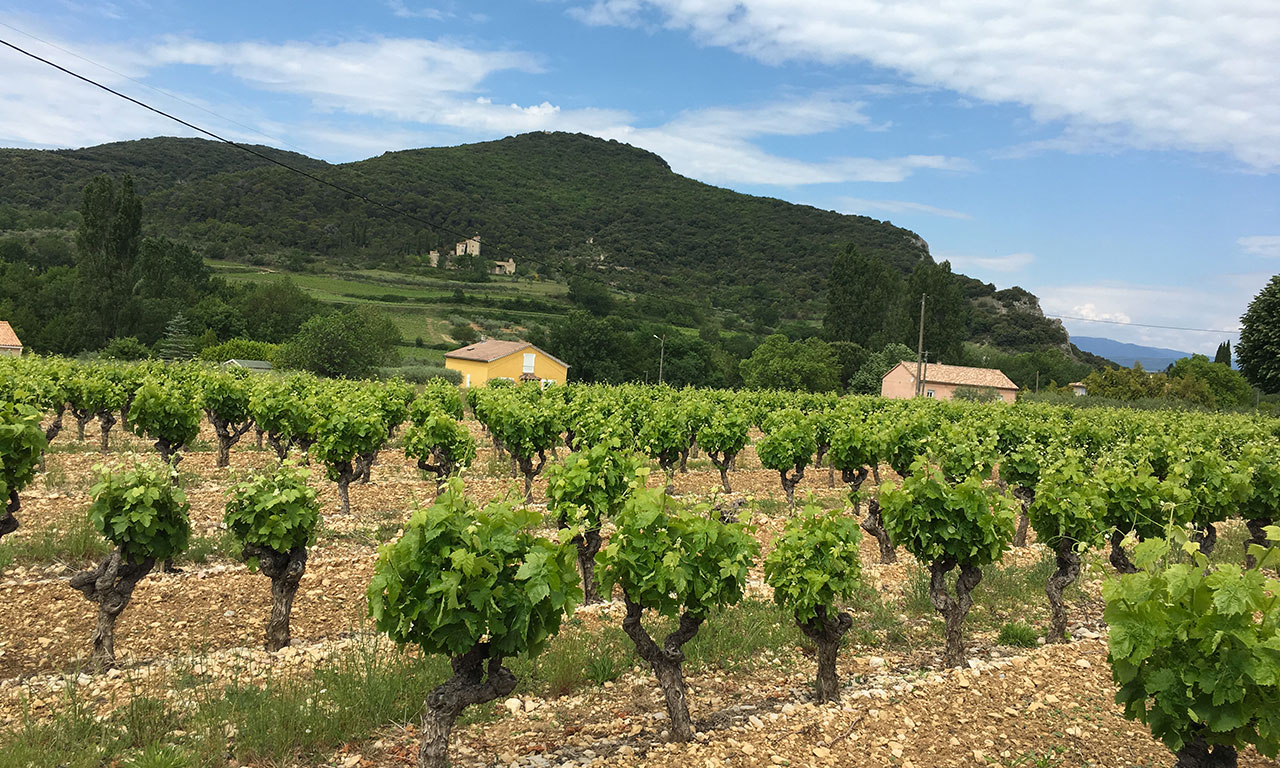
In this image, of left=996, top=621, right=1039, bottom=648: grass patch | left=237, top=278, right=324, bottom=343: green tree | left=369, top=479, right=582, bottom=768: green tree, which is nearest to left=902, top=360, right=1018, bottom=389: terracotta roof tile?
left=996, top=621, right=1039, bottom=648: grass patch

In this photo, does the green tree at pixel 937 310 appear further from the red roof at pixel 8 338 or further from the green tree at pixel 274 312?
the red roof at pixel 8 338

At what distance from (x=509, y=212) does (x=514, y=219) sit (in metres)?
3.42

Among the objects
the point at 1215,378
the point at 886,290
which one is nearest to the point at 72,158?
the point at 886,290

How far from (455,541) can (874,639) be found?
18.3 feet

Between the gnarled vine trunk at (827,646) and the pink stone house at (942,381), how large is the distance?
5670cm

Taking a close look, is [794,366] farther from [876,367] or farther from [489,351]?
[489,351]

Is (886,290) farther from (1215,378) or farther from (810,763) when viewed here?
(810,763)

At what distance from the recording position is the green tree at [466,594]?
4.85 meters

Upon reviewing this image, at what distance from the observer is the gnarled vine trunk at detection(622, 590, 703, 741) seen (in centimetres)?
576

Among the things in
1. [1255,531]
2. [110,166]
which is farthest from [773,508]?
[110,166]

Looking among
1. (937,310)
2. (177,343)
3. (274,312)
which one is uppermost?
(937,310)

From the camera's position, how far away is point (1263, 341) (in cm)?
4297

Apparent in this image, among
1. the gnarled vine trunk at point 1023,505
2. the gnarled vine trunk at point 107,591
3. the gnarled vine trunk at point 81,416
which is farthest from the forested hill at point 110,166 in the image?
the gnarled vine trunk at point 1023,505

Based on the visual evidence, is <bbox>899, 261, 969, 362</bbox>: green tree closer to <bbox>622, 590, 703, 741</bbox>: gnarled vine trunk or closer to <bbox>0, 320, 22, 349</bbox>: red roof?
<bbox>622, 590, 703, 741</bbox>: gnarled vine trunk
